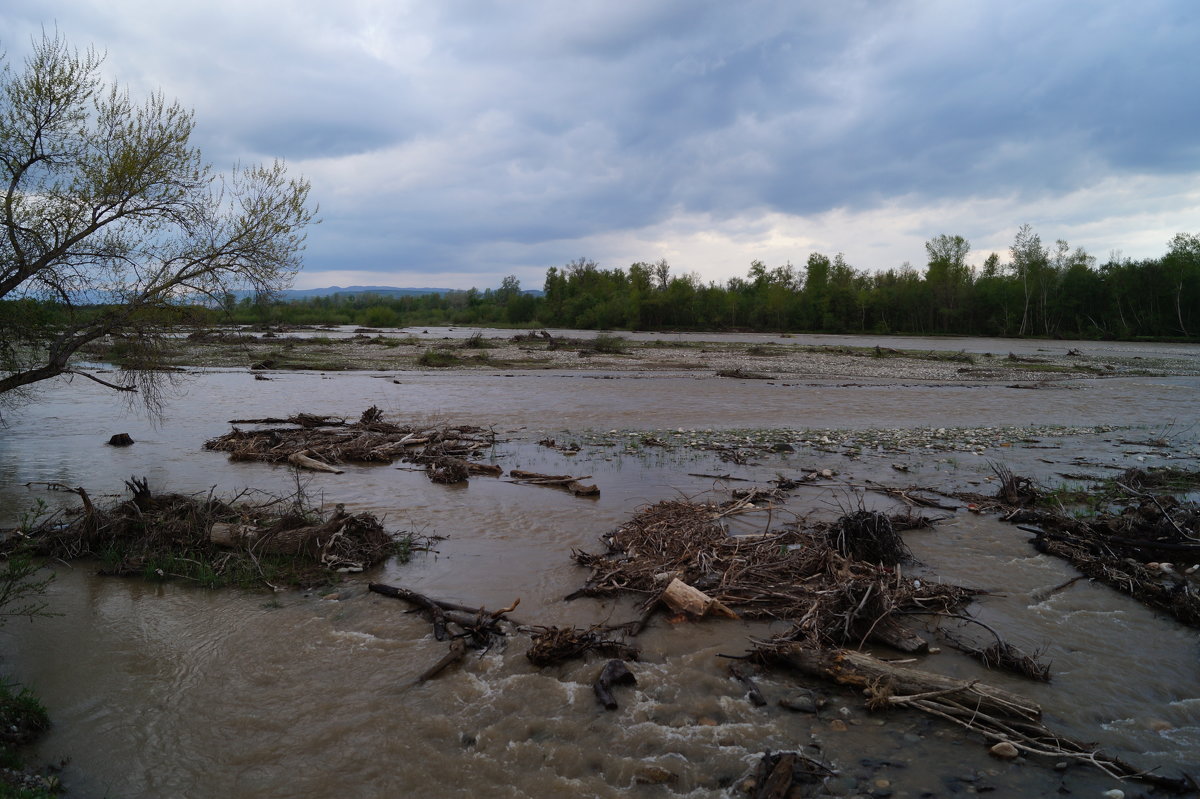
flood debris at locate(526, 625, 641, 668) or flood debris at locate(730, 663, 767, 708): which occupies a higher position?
flood debris at locate(526, 625, 641, 668)

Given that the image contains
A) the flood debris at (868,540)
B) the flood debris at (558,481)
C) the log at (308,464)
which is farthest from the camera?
the log at (308,464)

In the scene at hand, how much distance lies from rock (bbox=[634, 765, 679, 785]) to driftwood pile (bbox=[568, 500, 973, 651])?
2.02 metres

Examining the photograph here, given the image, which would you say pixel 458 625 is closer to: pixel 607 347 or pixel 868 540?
pixel 868 540

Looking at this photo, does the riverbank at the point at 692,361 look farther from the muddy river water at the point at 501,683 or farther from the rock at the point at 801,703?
the rock at the point at 801,703

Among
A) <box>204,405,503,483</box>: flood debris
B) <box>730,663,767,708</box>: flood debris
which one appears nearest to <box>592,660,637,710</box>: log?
<box>730,663,767,708</box>: flood debris

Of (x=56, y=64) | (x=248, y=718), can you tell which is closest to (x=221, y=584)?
(x=248, y=718)

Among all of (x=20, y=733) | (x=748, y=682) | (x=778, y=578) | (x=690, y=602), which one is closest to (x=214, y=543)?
(x=20, y=733)

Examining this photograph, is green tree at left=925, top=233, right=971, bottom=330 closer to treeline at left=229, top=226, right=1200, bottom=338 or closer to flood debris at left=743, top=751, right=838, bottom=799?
treeline at left=229, top=226, right=1200, bottom=338

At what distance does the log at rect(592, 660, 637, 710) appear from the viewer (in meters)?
5.19

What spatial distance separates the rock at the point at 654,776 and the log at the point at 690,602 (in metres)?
2.27

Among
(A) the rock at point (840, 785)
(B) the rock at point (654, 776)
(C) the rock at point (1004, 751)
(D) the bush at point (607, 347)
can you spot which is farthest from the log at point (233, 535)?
(D) the bush at point (607, 347)

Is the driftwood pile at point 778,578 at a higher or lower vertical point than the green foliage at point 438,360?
lower

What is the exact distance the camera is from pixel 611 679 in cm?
538

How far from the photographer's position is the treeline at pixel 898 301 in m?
73.9
